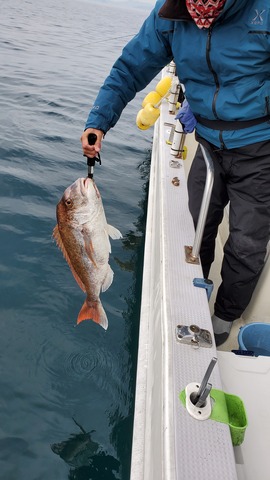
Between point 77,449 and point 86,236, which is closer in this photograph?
point 86,236

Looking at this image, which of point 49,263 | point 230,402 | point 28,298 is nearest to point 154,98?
point 49,263

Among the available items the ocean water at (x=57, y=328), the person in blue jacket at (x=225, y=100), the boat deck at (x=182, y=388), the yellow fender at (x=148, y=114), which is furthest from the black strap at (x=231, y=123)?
the yellow fender at (x=148, y=114)

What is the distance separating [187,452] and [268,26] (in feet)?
6.50

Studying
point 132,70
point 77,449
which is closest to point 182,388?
point 77,449

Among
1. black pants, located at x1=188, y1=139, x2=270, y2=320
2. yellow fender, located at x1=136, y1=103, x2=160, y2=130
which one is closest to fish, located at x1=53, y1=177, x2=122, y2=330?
black pants, located at x1=188, y1=139, x2=270, y2=320

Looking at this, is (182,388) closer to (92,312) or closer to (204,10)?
(92,312)

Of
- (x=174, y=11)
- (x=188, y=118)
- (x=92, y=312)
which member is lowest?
(x=92, y=312)

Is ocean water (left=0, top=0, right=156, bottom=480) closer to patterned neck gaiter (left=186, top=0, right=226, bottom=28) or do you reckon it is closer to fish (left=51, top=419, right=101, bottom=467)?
fish (left=51, top=419, right=101, bottom=467)

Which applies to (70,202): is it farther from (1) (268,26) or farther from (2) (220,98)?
(1) (268,26)

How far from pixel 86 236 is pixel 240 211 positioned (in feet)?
3.19

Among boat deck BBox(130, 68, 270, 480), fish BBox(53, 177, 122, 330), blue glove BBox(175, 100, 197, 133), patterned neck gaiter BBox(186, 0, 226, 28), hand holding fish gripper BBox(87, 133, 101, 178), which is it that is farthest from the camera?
blue glove BBox(175, 100, 197, 133)

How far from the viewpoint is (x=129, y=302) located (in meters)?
3.72

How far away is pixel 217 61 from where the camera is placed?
211 cm

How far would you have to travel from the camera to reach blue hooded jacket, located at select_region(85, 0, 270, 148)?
2.00m
